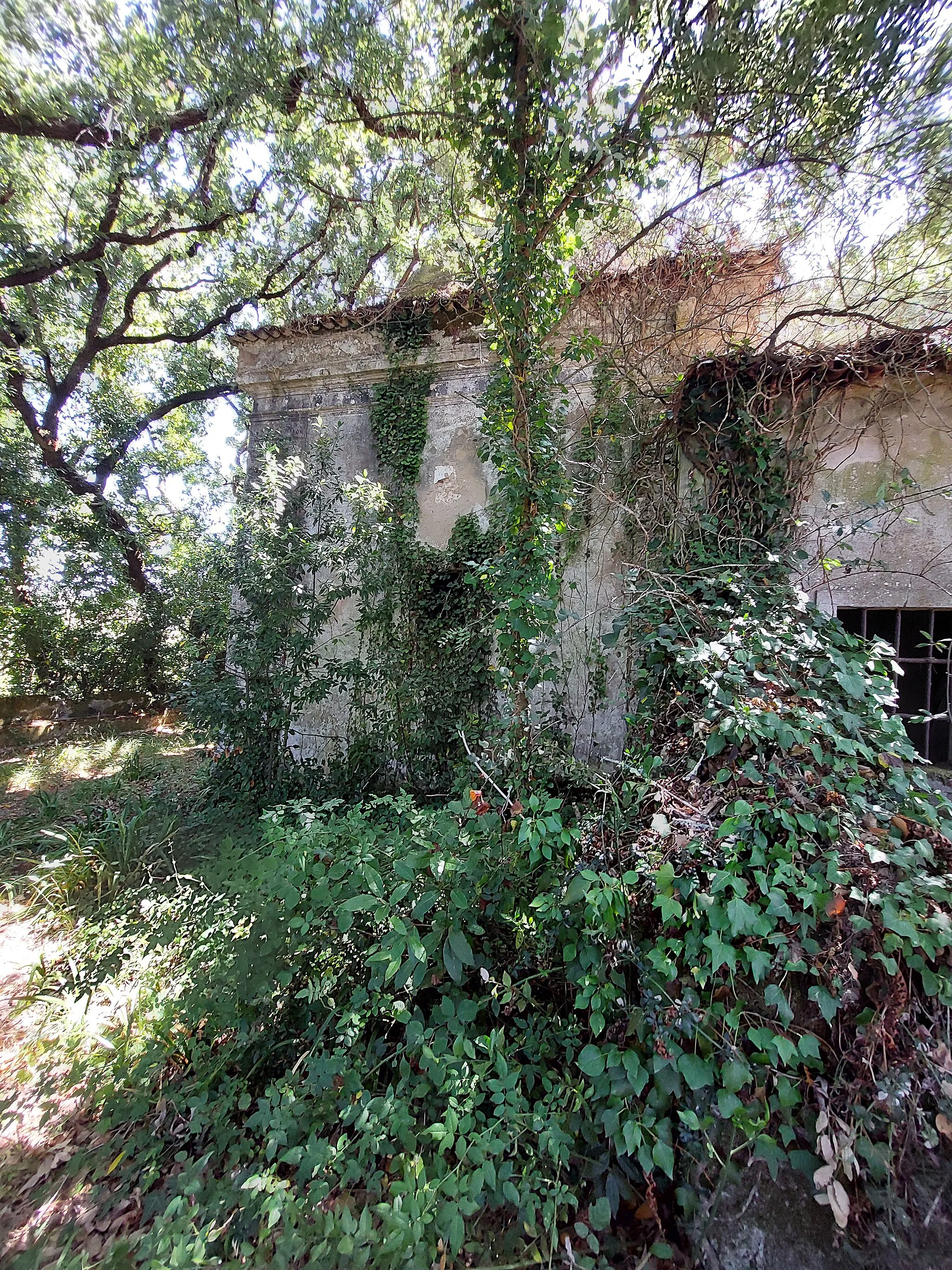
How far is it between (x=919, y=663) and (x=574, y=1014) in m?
4.01

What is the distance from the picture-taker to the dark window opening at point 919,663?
13.9ft

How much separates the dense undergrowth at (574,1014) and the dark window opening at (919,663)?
2.06 m

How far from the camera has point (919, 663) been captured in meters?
4.22

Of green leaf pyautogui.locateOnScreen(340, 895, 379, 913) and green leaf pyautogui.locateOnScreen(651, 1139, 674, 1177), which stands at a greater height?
green leaf pyautogui.locateOnScreen(340, 895, 379, 913)

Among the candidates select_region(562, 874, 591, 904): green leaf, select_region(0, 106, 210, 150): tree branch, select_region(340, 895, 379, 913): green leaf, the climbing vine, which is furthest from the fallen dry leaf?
select_region(0, 106, 210, 150): tree branch

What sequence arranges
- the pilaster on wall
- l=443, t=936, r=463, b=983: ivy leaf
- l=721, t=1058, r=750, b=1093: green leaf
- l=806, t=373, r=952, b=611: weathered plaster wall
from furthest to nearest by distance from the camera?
the pilaster on wall, l=806, t=373, r=952, b=611: weathered plaster wall, l=443, t=936, r=463, b=983: ivy leaf, l=721, t=1058, r=750, b=1093: green leaf

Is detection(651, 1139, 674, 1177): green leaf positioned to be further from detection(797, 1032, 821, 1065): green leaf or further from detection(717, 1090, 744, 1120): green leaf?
detection(797, 1032, 821, 1065): green leaf

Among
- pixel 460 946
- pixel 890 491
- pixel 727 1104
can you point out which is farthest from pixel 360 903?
pixel 890 491

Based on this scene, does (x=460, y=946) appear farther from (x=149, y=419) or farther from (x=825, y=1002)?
(x=149, y=419)

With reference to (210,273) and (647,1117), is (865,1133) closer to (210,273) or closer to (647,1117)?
(647,1117)

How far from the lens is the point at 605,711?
5156mm

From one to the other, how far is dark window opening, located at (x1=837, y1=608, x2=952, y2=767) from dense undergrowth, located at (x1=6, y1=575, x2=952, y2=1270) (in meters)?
2.06

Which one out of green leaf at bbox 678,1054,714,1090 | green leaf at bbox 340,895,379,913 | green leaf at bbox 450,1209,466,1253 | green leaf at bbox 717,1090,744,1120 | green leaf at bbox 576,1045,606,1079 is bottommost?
green leaf at bbox 450,1209,466,1253

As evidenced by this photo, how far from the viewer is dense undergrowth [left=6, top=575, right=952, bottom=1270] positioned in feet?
5.27
